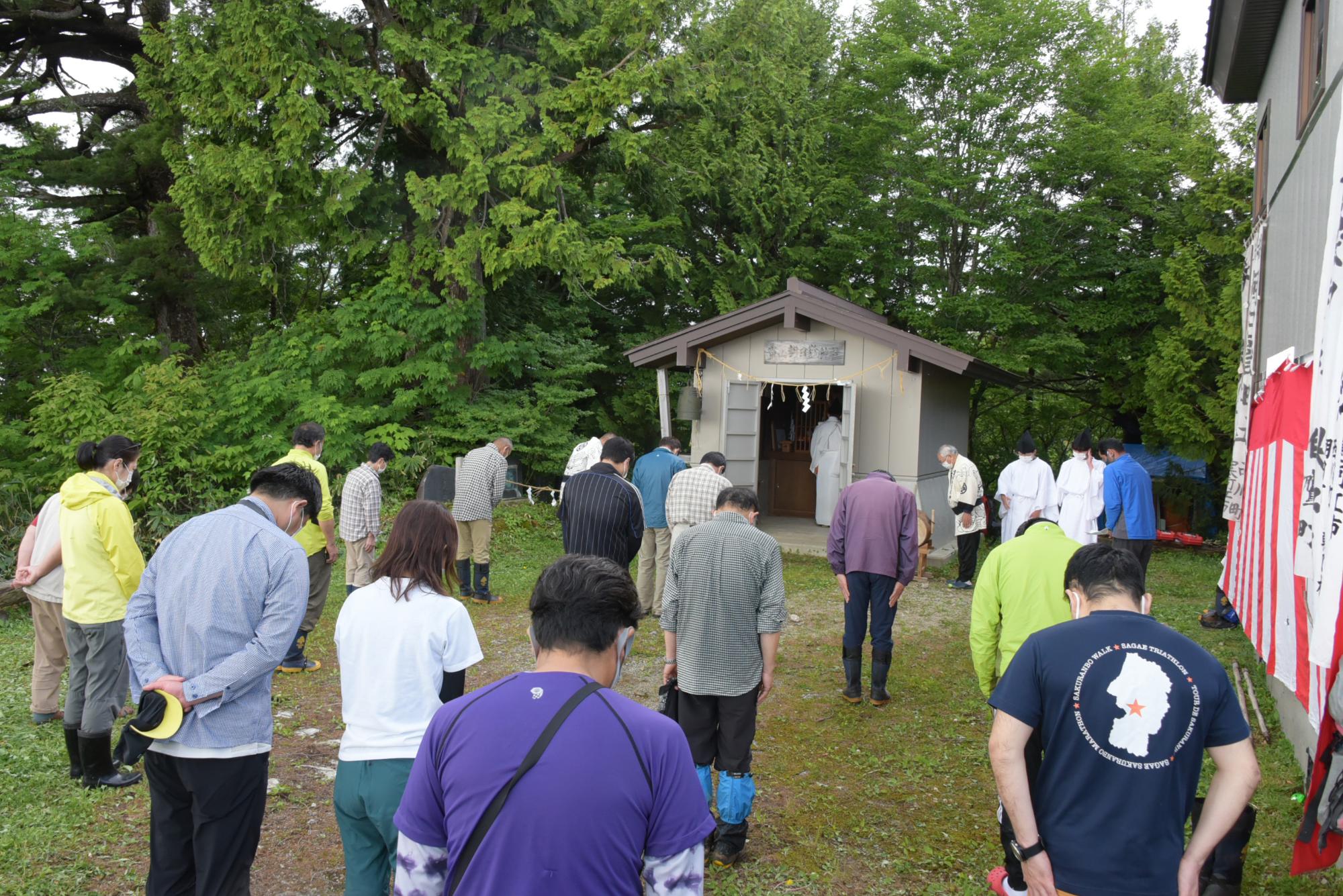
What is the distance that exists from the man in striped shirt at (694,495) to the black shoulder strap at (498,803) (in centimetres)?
586

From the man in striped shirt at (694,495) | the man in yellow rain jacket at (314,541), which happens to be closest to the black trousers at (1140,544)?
the man in striped shirt at (694,495)

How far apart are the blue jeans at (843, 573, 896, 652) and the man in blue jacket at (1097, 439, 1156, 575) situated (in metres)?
3.58

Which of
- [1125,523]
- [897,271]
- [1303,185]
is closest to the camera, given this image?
[1303,185]

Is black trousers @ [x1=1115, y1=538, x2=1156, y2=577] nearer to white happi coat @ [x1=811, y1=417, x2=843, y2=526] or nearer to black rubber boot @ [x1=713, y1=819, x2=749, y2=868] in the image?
white happi coat @ [x1=811, y1=417, x2=843, y2=526]

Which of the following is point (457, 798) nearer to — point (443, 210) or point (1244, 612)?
point (1244, 612)

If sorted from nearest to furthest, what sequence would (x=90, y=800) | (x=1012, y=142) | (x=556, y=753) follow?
(x=556, y=753), (x=90, y=800), (x=1012, y=142)

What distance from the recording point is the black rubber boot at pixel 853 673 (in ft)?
22.5

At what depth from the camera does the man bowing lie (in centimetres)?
1005

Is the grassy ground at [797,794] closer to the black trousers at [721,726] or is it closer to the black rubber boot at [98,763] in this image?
the black rubber boot at [98,763]

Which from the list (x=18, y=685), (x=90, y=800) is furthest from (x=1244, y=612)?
(x=18, y=685)

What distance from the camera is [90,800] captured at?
488 cm

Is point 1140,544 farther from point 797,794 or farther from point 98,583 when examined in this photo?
point 98,583

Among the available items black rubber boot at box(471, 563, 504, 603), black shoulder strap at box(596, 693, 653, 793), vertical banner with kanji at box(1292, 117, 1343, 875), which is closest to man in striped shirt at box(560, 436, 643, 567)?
black rubber boot at box(471, 563, 504, 603)

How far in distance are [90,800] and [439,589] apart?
123 inches
